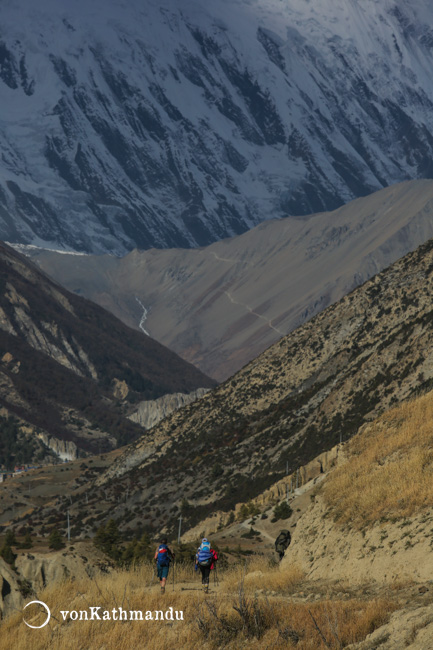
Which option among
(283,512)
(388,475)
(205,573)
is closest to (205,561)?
(205,573)

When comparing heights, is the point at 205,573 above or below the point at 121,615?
below

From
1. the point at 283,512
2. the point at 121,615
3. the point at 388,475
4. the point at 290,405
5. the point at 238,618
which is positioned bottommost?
the point at 283,512

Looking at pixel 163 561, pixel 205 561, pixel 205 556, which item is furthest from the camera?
pixel 163 561

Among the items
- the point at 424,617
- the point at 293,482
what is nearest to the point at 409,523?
the point at 424,617

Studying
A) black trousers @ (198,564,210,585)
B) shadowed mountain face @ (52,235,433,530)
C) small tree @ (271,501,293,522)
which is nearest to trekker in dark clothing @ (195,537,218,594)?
black trousers @ (198,564,210,585)

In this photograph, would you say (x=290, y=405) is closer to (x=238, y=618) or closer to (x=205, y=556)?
(x=205, y=556)

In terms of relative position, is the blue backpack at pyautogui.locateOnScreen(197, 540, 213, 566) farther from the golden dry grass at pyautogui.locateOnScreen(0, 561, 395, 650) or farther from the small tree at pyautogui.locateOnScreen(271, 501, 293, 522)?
the small tree at pyautogui.locateOnScreen(271, 501, 293, 522)

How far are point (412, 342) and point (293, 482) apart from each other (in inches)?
1094

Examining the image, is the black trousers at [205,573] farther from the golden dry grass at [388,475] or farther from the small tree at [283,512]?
the small tree at [283,512]

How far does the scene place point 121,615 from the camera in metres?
24.0

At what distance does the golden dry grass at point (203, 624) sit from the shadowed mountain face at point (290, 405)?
52558mm

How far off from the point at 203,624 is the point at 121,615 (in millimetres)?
2578

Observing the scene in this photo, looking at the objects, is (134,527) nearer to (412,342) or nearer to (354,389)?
(354,389)

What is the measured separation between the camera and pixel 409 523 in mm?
28703
